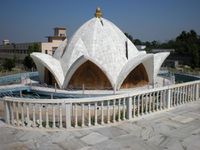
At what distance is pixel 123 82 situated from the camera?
1368cm

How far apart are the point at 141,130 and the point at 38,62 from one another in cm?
1182

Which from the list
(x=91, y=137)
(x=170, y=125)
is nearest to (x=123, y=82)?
(x=170, y=125)

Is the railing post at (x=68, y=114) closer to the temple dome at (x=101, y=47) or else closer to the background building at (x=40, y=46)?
the temple dome at (x=101, y=47)

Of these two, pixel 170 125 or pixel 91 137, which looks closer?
pixel 91 137

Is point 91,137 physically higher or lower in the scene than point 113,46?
lower

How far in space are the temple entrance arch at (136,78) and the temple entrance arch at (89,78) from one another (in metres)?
1.26

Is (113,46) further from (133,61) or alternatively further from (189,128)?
(189,128)

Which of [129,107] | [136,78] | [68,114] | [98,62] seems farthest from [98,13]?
[68,114]

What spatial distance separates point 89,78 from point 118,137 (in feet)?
30.2

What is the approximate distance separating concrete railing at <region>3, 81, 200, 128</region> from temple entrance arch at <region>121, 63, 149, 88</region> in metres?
6.41

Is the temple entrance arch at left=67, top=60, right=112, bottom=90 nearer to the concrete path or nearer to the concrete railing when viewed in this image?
the concrete railing

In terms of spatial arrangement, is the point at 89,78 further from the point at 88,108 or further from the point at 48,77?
the point at 88,108

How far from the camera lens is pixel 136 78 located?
1448 cm

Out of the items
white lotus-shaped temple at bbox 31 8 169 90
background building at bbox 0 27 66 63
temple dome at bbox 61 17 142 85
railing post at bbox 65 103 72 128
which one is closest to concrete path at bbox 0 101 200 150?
railing post at bbox 65 103 72 128
